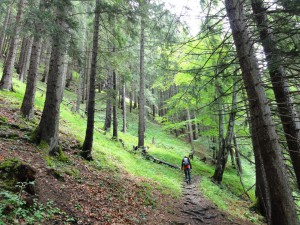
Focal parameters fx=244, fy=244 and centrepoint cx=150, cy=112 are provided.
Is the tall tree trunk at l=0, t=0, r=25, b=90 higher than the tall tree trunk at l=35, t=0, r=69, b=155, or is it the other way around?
the tall tree trunk at l=0, t=0, r=25, b=90

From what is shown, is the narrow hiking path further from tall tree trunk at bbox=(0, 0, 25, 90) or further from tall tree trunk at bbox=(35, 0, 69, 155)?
tall tree trunk at bbox=(0, 0, 25, 90)

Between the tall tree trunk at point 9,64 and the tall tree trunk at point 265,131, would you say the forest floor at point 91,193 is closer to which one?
the tall tree trunk at point 9,64

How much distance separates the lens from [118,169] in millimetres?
11109

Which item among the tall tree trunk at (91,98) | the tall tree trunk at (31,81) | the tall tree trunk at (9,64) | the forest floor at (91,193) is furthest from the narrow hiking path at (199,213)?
the tall tree trunk at (9,64)

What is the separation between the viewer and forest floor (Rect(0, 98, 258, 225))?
5.87 m

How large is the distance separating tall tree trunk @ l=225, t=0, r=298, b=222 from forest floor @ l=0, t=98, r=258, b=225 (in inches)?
156

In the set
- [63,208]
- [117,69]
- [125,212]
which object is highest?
[117,69]

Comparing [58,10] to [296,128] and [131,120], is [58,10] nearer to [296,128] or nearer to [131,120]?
[296,128]

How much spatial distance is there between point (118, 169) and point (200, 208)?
3.92 m

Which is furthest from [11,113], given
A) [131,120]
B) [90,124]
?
[131,120]

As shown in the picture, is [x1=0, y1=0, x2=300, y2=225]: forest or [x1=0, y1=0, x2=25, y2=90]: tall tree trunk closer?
[x1=0, y1=0, x2=300, y2=225]: forest

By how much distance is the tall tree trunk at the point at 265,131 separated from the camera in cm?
383

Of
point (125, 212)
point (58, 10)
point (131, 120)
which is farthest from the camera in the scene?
point (131, 120)

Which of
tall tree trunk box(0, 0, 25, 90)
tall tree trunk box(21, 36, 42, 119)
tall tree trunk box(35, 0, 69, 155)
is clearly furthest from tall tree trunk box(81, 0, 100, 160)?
tall tree trunk box(0, 0, 25, 90)
